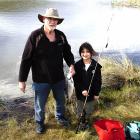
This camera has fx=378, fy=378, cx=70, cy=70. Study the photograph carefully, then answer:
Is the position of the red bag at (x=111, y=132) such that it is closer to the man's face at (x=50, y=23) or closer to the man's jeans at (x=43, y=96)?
the man's jeans at (x=43, y=96)

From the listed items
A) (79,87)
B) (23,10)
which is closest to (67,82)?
(79,87)

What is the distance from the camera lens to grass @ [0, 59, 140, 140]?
516cm

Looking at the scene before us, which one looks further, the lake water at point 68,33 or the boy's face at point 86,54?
the lake water at point 68,33

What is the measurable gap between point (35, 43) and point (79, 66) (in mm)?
764

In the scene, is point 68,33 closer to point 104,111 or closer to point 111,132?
point 104,111

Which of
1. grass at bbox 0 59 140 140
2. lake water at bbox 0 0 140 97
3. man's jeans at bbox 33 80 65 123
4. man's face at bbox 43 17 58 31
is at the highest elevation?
man's face at bbox 43 17 58 31

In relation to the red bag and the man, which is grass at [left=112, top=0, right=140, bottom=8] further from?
the red bag

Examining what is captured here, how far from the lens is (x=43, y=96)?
5.00m

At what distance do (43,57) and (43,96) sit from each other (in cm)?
55

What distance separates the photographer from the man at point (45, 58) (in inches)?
185

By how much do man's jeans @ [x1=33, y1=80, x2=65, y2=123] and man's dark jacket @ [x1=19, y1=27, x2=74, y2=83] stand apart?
0.08 metres

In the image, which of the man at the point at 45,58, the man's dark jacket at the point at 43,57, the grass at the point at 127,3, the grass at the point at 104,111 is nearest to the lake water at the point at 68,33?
the grass at the point at 104,111

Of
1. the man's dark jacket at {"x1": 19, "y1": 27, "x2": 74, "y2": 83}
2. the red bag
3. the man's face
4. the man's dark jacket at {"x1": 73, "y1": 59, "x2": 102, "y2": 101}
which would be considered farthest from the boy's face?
the red bag

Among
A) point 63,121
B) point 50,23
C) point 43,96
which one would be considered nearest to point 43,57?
point 50,23
